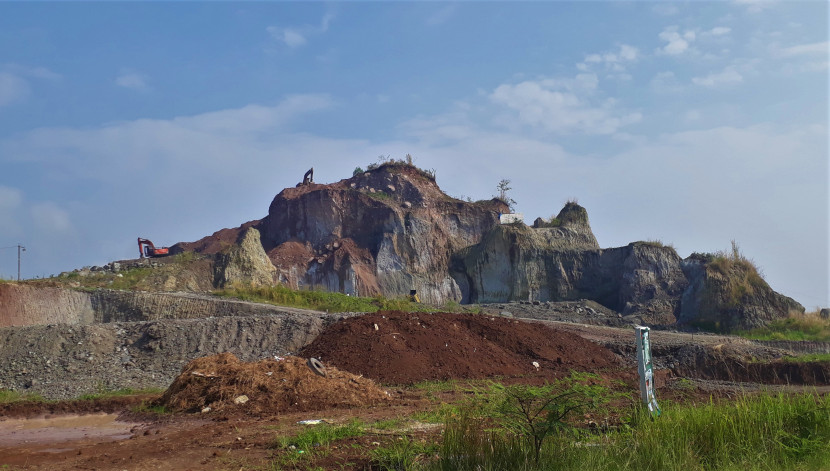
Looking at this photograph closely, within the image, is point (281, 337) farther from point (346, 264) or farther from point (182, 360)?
point (346, 264)

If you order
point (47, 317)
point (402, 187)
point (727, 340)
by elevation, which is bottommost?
point (727, 340)

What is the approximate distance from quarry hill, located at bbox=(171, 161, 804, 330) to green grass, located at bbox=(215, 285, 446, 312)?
299 inches

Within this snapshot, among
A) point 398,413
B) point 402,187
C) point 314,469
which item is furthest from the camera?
point 402,187

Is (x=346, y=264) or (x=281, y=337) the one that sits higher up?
(x=346, y=264)

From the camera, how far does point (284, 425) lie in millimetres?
8961

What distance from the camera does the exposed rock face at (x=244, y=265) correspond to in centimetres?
3691

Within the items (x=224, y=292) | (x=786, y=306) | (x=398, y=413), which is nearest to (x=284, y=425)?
(x=398, y=413)

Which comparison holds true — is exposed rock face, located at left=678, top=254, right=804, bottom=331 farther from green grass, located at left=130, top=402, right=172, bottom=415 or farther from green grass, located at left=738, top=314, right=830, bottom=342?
green grass, located at left=130, top=402, right=172, bottom=415

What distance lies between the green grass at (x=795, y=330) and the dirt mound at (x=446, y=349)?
1276cm

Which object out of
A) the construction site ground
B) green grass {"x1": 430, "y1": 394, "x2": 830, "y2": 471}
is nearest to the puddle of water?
the construction site ground

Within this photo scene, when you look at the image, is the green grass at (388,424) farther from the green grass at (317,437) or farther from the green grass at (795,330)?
the green grass at (795,330)

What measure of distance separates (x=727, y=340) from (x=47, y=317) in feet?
84.1

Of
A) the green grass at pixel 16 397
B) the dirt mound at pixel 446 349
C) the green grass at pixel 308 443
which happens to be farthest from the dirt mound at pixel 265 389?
the green grass at pixel 16 397

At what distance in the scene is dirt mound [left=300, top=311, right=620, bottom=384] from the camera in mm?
14836
